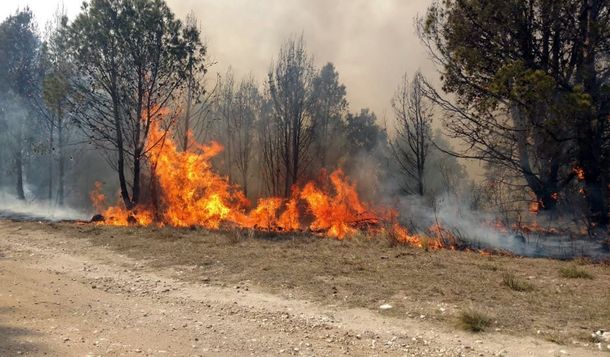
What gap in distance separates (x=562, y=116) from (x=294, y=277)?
729 cm

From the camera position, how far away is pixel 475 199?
17031 millimetres

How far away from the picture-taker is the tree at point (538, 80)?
10.9 metres

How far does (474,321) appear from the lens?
5.88 metres

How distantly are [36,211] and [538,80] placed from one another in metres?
24.8

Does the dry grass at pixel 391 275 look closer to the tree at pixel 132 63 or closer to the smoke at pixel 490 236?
the smoke at pixel 490 236

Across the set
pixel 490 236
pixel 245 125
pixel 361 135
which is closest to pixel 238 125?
pixel 245 125

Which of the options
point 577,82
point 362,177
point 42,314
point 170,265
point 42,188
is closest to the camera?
point 42,314

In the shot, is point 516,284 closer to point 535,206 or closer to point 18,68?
point 535,206

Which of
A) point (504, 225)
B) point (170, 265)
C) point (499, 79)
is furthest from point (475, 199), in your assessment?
point (170, 265)

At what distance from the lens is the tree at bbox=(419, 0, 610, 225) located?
1087 centimetres

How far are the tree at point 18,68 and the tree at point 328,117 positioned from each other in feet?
56.8

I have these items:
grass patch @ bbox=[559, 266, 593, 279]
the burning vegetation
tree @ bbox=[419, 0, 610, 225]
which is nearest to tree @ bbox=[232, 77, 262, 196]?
the burning vegetation

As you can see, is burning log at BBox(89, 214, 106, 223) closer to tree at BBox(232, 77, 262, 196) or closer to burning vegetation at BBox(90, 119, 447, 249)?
burning vegetation at BBox(90, 119, 447, 249)

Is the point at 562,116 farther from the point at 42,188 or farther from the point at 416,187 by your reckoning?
the point at 42,188
